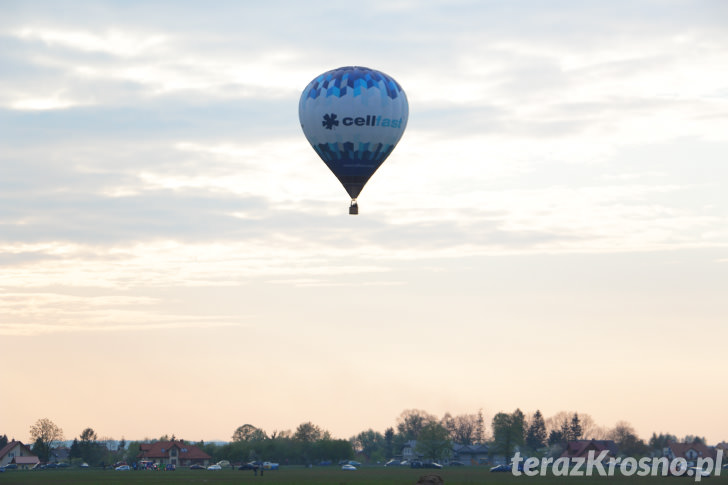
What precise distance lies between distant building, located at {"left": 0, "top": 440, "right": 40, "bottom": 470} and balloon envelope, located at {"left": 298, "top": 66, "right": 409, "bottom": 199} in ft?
408

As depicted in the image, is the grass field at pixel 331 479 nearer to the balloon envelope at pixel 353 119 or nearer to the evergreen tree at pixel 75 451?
the balloon envelope at pixel 353 119

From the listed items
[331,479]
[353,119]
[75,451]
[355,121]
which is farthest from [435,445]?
[353,119]

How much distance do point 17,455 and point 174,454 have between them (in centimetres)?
2925

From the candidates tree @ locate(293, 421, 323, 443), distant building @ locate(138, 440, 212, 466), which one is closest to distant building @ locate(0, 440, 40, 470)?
distant building @ locate(138, 440, 212, 466)

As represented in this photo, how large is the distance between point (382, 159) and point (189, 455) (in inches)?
4601

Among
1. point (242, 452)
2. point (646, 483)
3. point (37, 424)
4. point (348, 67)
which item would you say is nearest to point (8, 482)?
point (348, 67)

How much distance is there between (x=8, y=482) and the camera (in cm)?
8919

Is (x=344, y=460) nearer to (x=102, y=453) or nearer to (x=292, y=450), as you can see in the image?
(x=292, y=450)

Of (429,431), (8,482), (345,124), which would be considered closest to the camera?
(345,124)

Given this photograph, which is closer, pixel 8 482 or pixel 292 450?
pixel 8 482

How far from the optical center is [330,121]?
3019 inches

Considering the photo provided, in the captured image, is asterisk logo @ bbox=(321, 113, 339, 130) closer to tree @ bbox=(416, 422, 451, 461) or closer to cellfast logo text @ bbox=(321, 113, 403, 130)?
cellfast logo text @ bbox=(321, 113, 403, 130)

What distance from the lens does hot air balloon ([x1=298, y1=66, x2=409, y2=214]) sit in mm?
76375

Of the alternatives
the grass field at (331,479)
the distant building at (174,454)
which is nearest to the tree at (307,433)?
the distant building at (174,454)
